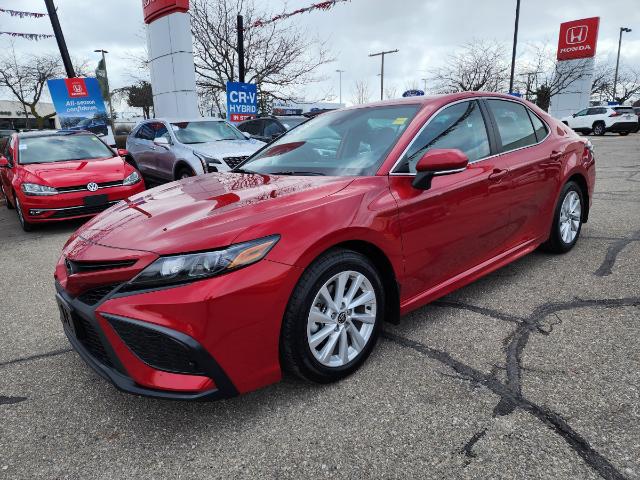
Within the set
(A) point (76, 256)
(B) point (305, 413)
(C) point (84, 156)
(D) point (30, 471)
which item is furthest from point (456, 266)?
(C) point (84, 156)

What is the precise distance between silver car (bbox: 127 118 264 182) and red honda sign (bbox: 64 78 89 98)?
455cm

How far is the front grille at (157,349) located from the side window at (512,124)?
2.71m

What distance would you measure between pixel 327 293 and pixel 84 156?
6338 mm

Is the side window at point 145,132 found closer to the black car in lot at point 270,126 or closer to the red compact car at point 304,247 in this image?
the black car in lot at point 270,126

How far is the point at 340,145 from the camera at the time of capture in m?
3.19

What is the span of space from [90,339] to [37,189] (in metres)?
5.01

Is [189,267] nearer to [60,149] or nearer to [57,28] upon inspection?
[60,149]

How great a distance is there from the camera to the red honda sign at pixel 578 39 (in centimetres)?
3266

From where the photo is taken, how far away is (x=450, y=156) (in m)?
2.62

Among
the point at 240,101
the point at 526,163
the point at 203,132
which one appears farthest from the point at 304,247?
A: the point at 240,101

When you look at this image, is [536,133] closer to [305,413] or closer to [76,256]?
[305,413]

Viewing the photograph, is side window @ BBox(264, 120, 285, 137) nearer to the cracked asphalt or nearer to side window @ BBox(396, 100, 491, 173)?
side window @ BBox(396, 100, 491, 173)

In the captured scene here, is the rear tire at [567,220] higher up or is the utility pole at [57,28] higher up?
the utility pole at [57,28]

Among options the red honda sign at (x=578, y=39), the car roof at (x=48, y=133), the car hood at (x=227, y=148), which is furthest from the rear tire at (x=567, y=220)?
the red honda sign at (x=578, y=39)
